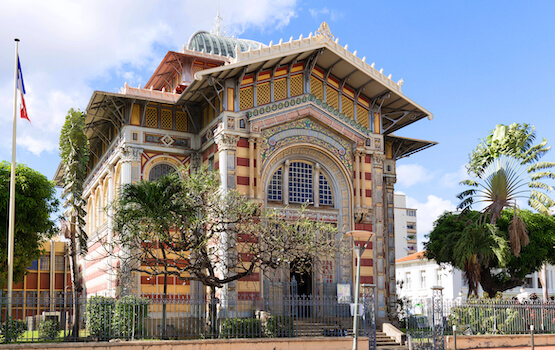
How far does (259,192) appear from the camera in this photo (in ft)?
97.2

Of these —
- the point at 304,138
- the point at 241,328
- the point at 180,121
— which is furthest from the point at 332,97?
the point at 241,328

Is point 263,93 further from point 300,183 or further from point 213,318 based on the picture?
point 213,318

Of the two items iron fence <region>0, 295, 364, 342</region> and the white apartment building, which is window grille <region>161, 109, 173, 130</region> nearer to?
iron fence <region>0, 295, 364, 342</region>

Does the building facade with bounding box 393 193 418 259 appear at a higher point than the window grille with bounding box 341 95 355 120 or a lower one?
lower

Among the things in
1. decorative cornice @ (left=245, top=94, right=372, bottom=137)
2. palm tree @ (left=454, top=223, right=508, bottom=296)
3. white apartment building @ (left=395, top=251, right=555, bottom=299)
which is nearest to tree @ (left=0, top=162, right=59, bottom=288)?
decorative cornice @ (left=245, top=94, right=372, bottom=137)

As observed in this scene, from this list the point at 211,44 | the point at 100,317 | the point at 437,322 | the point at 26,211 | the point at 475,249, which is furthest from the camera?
the point at 211,44

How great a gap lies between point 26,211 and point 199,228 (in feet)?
26.1

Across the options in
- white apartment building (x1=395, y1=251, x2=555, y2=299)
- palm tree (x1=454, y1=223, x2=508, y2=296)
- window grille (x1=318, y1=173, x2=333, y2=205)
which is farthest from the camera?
white apartment building (x1=395, y1=251, x2=555, y2=299)

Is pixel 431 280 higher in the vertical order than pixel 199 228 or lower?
lower

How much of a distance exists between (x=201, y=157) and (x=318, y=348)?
1230 centimetres

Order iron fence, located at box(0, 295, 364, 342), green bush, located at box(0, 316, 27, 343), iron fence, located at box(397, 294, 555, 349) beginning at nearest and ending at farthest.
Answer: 1. green bush, located at box(0, 316, 27, 343)
2. iron fence, located at box(0, 295, 364, 342)
3. iron fence, located at box(397, 294, 555, 349)

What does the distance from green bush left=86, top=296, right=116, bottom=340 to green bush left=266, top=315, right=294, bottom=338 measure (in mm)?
5581

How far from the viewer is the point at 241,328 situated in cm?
A: 2391

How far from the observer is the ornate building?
97.9 feet
